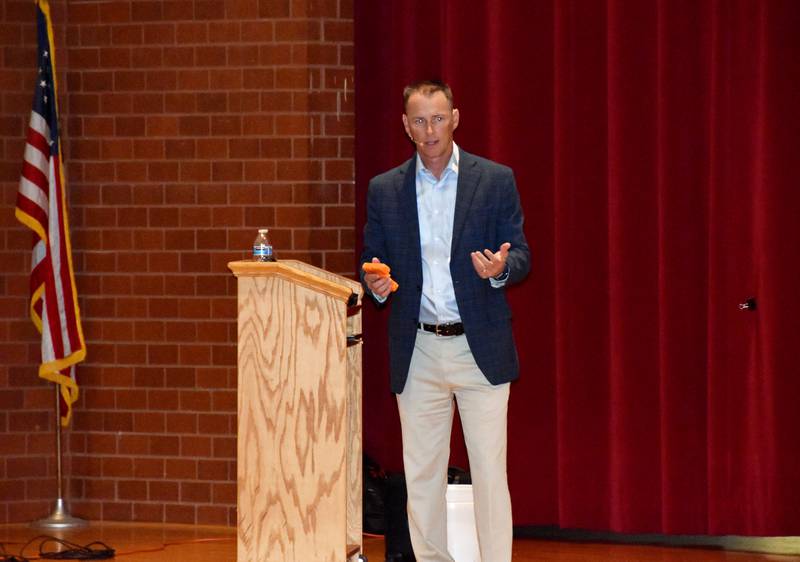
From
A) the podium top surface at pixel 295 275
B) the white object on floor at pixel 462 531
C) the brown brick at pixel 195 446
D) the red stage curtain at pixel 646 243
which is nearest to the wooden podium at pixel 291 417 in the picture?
the podium top surface at pixel 295 275

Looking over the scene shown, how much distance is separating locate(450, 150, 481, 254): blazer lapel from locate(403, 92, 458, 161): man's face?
10cm

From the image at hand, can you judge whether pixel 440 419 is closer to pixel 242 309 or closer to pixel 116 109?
pixel 242 309

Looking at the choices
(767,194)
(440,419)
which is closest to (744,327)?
(767,194)

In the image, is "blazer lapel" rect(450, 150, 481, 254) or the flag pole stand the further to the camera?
the flag pole stand

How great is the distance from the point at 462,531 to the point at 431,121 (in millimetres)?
1511

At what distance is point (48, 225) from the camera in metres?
5.39

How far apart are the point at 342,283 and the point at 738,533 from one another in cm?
229

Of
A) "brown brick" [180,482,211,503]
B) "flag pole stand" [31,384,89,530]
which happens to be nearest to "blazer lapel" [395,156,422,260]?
"brown brick" [180,482,211,503]

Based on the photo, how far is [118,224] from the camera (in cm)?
558

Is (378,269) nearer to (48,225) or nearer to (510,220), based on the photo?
(510,220)

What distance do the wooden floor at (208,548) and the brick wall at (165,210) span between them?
12 centimetres

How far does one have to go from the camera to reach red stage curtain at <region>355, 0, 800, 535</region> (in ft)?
16.2

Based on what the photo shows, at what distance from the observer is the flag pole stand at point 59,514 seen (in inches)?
215

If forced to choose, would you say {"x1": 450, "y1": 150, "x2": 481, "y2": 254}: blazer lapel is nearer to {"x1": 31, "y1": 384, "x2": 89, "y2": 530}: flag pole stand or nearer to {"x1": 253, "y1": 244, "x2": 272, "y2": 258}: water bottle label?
{"x1": 253, "y1": 244, "x2": 272, "y2": 258}: water bottle label
